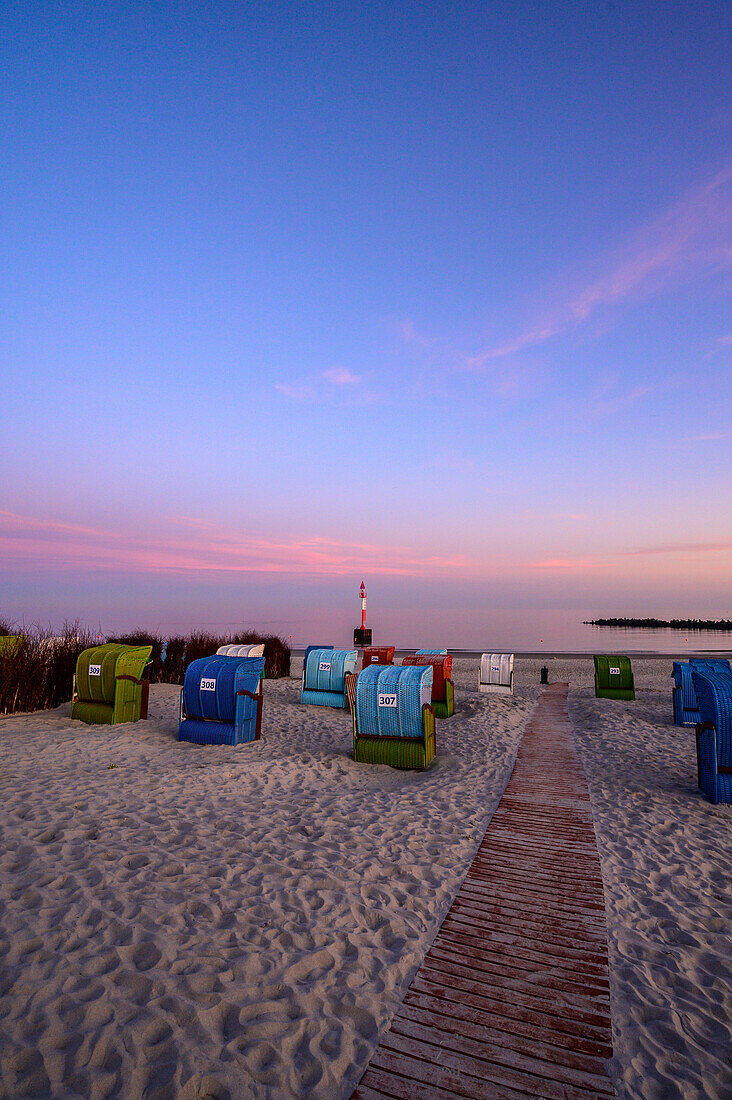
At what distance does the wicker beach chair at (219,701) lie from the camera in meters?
11.4

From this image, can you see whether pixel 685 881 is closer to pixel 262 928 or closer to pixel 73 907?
pixel 262 928

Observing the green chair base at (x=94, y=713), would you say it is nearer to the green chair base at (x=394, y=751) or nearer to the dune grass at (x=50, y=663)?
the dune grass at (x=50, y=663)

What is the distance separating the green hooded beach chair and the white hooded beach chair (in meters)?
11.6

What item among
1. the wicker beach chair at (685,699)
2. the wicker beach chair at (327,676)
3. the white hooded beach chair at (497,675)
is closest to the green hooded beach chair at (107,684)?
the wicker beach chair at (327,676)

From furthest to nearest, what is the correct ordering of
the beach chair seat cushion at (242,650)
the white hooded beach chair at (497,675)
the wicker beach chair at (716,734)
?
the white hooded beach chair at (497,675), the beach chair seat cushion at (242,650), the wicker beach chair at (716,734)

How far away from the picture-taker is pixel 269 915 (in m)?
4.96

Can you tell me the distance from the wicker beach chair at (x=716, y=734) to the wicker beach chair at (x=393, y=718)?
4.51 m

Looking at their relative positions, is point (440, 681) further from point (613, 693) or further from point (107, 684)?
point (107, 684)

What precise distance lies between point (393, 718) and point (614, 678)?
12088mm

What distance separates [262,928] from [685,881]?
4.47 meters

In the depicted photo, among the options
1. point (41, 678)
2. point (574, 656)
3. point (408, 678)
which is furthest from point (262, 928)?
point (574, 656)

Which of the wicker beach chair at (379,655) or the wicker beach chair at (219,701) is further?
the wicker beach chair at (379,655)

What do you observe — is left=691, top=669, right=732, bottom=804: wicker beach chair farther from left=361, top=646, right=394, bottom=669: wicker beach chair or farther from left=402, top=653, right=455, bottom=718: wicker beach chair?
left=361, top=646, right=394, bottom=669: wicker beach chair

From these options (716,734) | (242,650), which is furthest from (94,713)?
(716,734)
